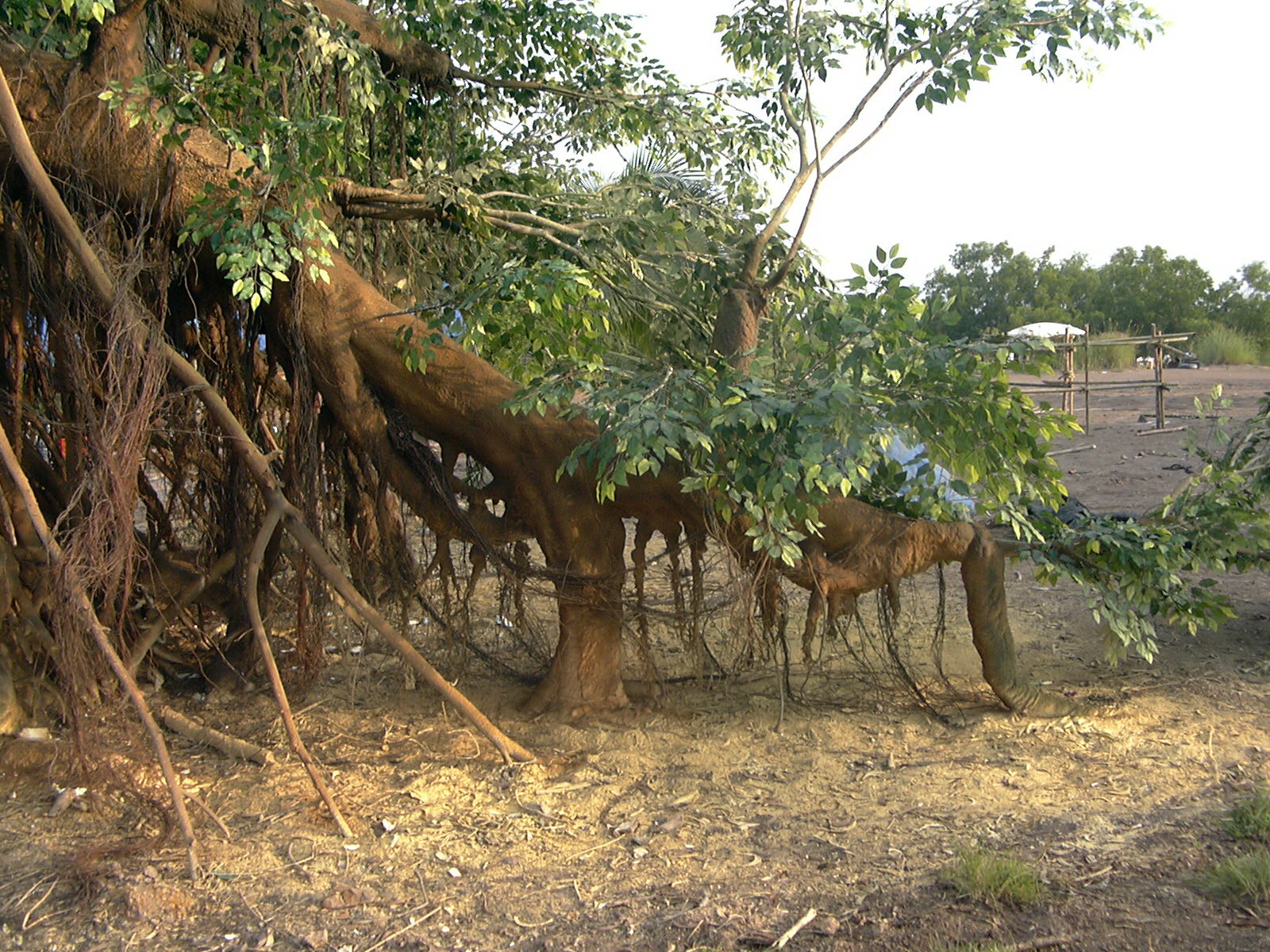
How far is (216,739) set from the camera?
473 cm

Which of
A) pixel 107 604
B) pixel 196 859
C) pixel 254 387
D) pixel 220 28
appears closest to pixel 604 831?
pixel 196 859

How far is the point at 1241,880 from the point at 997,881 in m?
0.72

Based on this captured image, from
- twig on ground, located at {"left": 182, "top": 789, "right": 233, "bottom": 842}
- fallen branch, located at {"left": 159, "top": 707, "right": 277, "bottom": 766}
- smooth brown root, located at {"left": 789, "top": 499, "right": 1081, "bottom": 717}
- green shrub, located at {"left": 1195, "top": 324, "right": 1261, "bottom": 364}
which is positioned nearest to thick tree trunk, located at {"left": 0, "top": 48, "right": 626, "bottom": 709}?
smooth brown root, located at {"left": 789, "top": 499, "right": 1081, "bottom": 717}

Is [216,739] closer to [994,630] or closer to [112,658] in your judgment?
[112,658]

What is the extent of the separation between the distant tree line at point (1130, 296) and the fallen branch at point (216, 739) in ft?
81.9

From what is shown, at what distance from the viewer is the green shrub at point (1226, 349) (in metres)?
24.4

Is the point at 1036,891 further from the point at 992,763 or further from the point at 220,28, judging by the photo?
the point at 220,28

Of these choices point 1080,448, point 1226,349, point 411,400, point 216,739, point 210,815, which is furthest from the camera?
point 1226,349

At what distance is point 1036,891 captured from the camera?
11.1 feet

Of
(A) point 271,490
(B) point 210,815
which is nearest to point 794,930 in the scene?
(B) point 210,815

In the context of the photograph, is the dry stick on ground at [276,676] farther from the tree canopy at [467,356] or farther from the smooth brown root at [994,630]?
the smooth brown root at [994,630]

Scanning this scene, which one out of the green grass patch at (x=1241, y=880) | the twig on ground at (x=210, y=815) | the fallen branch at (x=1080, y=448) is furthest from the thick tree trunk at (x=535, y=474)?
the fallen branch at (x=1080, y=448)

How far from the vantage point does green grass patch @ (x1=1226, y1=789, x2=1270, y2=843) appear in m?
3.73

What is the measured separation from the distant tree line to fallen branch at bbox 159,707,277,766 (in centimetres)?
2495
